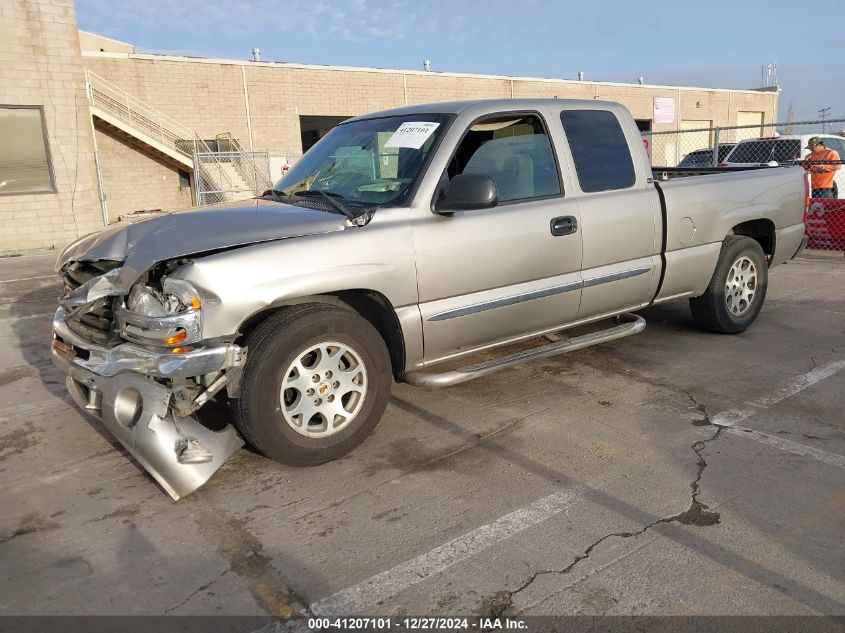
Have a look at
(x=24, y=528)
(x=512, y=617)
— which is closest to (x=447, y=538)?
(x=512, y=617)

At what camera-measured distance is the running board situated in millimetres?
3926

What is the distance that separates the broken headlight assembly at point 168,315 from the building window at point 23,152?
50.5 ft

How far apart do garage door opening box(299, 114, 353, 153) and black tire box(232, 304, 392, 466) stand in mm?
23828

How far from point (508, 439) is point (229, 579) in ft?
6.02

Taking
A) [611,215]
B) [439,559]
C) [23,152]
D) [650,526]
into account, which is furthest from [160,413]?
[23,152]

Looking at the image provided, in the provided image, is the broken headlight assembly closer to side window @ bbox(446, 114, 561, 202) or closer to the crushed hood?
the crushed hood

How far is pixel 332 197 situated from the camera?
13.8ft

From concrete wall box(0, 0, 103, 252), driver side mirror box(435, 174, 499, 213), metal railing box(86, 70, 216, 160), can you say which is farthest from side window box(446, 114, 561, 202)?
metal railing box(86, 70, 216, 160)

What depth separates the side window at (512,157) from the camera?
4.36m

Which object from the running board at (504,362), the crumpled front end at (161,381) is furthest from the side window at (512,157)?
the crumpled front end at (161,381)

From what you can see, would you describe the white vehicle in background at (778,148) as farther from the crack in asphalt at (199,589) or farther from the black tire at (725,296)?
the crack in asphalt at (199,589)

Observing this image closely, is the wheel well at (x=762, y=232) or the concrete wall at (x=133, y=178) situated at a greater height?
the concrete wall at (x=133, y=178)

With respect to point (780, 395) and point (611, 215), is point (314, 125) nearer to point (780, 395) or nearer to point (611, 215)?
point (611, 215)

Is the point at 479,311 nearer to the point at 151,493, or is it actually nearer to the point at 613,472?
the point at 613,472
